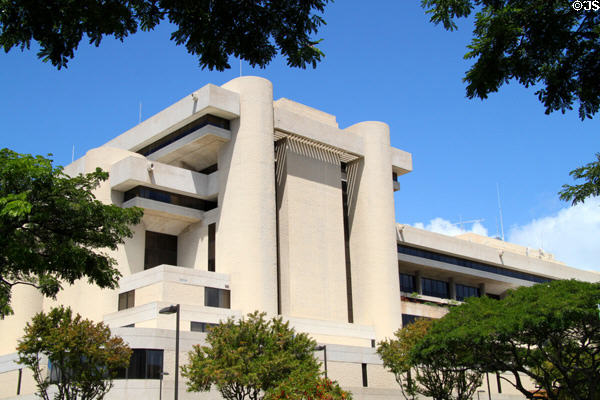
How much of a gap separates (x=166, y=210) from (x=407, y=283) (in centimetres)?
3564

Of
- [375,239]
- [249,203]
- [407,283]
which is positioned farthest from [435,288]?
[249,203]

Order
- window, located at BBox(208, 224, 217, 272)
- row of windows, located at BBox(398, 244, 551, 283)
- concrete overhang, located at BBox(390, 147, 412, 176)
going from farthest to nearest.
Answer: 1. row of windows, located at BBox(398, 244, 551, 283)
2. concrete overhang, located at BBox(390, 147, 412, 176)
3. window, located at BBox(208, 224, 217, 272)

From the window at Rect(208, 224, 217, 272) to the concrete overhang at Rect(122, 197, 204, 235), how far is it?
1.79 metres

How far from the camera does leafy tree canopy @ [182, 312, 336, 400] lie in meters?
40.7

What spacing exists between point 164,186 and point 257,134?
33.0 feet

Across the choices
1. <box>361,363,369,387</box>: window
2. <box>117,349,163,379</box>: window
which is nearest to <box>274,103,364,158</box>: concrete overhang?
<box>361,363,369,387</box>: window

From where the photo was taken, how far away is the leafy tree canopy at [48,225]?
74.1ft

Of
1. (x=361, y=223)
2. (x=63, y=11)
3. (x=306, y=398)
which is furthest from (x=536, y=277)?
(x=63, y=11)

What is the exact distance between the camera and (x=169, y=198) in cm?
6744

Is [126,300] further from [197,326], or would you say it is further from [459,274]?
[459,274]

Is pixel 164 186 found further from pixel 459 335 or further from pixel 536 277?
pixel 536 277

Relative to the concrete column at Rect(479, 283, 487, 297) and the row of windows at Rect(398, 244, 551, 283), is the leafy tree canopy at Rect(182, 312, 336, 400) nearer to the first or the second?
the row of windows at Rect(398, 244, 551, 283)

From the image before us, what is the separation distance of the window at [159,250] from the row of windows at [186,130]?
903 centimetres

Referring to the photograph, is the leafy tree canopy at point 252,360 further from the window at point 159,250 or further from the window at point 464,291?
the window at point 464,291
